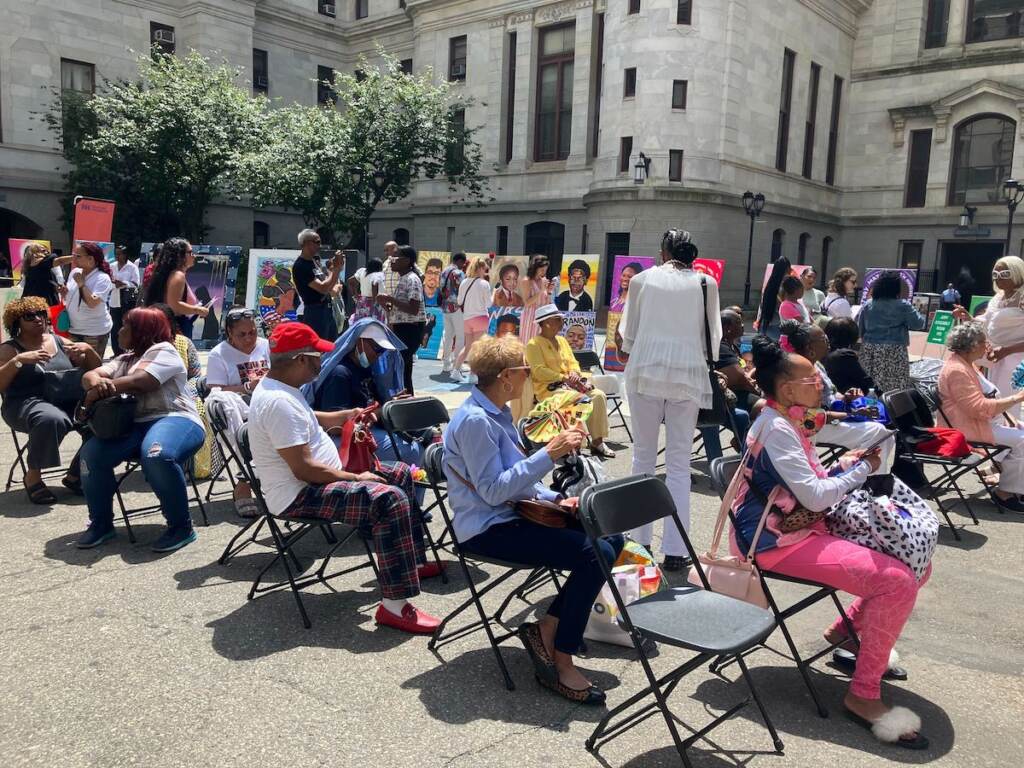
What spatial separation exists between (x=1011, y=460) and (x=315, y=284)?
6784mm

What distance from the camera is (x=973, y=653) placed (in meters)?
3.95

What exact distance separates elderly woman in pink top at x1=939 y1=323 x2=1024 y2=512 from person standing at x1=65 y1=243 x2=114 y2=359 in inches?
326

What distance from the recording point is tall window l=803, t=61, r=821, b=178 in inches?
1235

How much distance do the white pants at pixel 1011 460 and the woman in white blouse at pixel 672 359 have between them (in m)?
3.18

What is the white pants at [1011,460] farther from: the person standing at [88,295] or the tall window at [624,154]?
the tall window at [624,154]

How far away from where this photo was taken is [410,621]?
401cm

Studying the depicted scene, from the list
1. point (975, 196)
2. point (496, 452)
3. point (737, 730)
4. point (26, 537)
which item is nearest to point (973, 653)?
point (737, 730)

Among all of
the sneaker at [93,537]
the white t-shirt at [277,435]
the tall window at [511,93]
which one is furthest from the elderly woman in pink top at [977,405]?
the tall window at [511,93]

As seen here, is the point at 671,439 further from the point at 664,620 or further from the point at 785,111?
the point at 785,111

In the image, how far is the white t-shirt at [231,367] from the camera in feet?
19.8

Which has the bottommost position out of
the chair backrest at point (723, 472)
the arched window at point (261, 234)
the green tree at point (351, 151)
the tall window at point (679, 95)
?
the chair backrest at point (723, 472)

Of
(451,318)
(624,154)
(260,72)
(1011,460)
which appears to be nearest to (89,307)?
(451,318)

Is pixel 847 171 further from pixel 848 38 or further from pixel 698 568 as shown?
pixel 698 568

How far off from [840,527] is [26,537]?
4.96m
